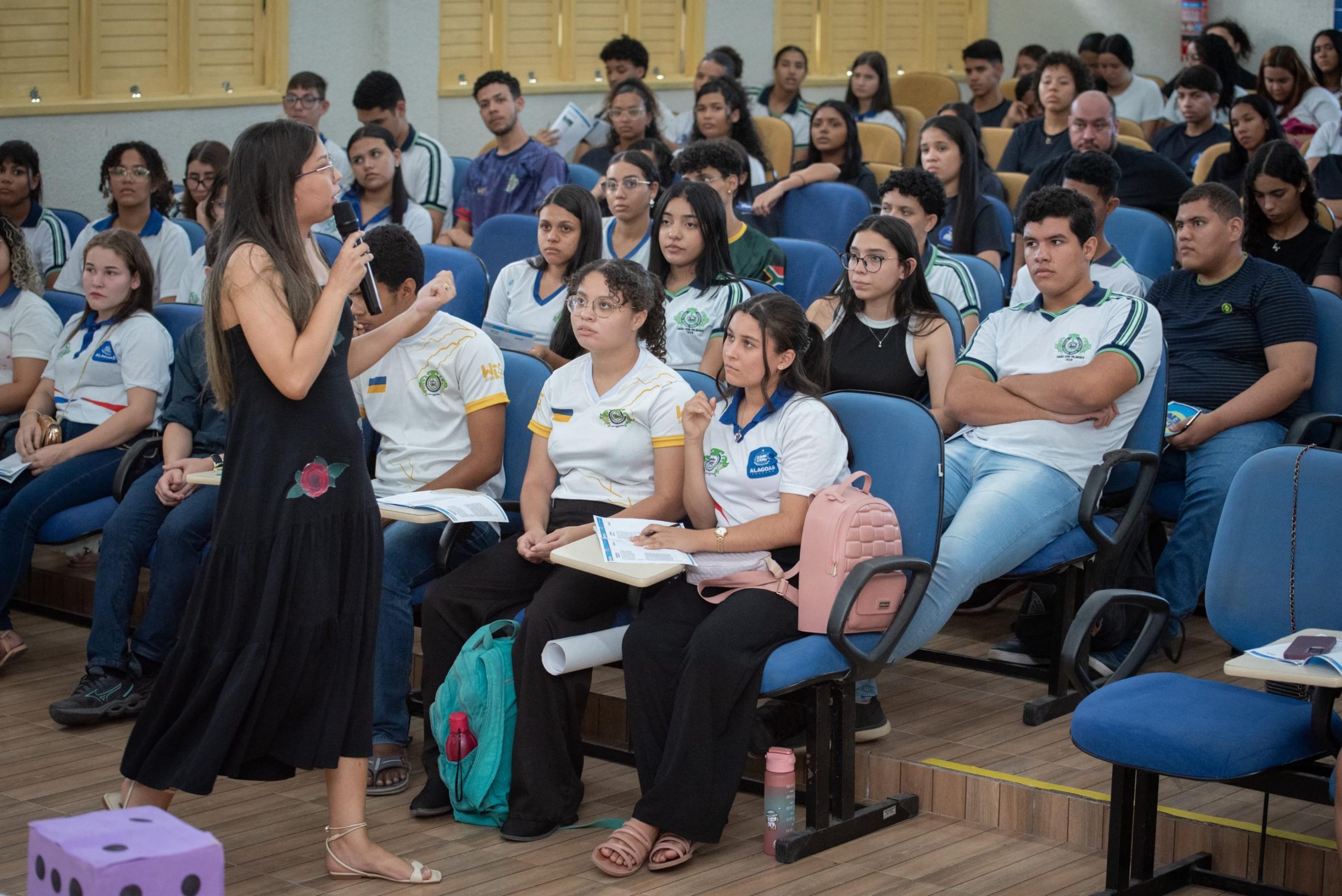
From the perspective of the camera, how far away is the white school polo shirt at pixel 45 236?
6.16m

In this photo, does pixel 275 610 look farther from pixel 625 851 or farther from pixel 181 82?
pixel 181 82

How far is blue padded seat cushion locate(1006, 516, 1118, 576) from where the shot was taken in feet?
11.6

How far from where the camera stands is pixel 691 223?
4230mm

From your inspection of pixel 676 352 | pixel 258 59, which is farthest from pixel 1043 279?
pixel 258 59

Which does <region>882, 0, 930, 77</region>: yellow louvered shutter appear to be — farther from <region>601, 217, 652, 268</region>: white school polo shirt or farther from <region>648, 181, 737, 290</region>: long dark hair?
<region>648, 181, 737, 290</region>: long dark hair

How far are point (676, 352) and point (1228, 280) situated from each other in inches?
59.3

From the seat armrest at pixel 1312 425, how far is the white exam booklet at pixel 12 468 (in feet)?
11.3

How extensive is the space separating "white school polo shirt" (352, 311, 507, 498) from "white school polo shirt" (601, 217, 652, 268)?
95 cm

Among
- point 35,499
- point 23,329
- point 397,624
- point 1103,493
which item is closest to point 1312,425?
point 1103,493

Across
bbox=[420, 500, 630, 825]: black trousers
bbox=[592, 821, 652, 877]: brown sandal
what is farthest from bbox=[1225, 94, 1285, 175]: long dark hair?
bbox=[592, 821, 652, 877]: brown sandal

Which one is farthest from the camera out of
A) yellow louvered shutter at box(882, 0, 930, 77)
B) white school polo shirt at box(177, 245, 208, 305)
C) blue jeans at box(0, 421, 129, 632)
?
yellow louvered shutter at box(882, 0, 930, 77)

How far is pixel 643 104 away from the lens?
22.2 ft

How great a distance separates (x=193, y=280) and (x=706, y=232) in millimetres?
2257

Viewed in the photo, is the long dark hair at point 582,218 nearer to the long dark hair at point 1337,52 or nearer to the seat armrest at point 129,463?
the seat armrest at point 129,463
